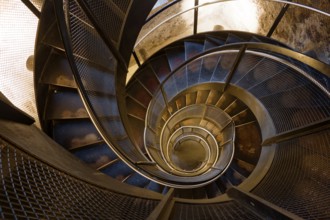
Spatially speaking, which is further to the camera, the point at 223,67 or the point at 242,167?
the point at 242,167

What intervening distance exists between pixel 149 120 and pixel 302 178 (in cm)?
332

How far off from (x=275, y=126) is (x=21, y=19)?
4.63m

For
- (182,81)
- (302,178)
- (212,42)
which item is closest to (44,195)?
(302,178)

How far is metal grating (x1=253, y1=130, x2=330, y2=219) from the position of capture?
9.15 ft

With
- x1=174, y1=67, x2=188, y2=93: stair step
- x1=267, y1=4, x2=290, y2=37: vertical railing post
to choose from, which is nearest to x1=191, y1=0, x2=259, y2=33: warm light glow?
x1=267, y1=4, x2=290, y2=37: vertical railing post

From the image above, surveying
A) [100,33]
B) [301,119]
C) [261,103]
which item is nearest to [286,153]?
[301,119]

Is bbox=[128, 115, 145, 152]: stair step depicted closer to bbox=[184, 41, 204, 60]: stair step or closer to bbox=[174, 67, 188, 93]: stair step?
bbox=[174, 67, 188, 93]: stair step

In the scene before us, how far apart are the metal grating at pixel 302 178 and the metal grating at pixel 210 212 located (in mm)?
730

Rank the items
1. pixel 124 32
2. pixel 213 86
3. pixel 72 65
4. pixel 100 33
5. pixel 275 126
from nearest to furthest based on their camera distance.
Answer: pixel 72 65, pixel 100 33, pixel 124 32, pixel 275 126, pixel 213 86

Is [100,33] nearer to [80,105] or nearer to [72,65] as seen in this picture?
[72,65]

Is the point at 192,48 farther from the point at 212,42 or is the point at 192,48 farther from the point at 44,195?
the point at 44,195

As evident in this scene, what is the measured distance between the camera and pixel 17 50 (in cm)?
300

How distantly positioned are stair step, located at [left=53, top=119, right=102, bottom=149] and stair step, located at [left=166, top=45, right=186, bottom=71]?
9.97 ft

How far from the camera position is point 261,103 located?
4.98 metres
